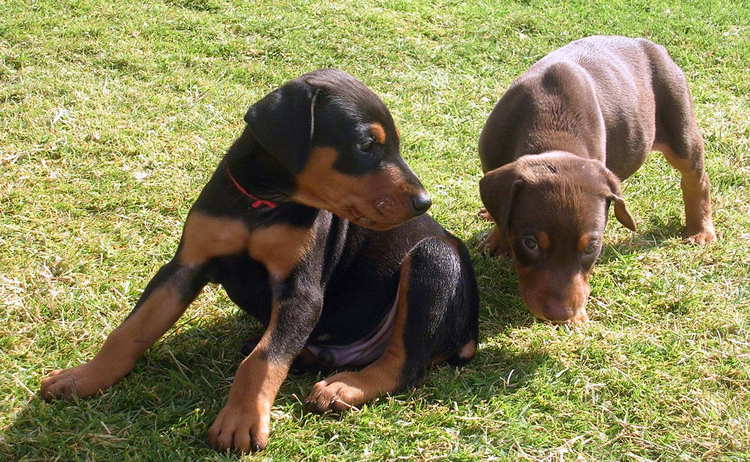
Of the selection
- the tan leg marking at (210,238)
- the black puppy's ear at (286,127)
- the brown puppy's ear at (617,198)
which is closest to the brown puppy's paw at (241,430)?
the tan leg marking at (210,238)

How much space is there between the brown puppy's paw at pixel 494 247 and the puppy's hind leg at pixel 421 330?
49.7 inches

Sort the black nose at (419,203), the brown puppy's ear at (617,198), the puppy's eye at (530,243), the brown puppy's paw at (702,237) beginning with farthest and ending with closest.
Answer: the brown puppy's paw at (702,237)
the brown puppy's ear at (617,198)
the puppy's eye at (530,243)
the black nose at (419,203)

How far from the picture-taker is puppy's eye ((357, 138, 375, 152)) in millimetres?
3832

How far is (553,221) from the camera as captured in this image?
4379 millimetres

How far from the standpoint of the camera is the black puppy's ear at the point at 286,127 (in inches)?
145

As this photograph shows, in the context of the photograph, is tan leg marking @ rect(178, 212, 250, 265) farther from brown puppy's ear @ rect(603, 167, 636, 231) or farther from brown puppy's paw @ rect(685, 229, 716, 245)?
brown puppy's paw @ rect(685, 229, 716, 245)

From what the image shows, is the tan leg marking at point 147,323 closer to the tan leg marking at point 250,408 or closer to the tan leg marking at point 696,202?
the tan leg marking at point 250,408

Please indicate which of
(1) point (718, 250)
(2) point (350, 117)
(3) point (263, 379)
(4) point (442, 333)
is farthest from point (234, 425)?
(1) point (718, 250)

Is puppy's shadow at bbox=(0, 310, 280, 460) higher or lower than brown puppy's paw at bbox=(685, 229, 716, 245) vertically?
higher

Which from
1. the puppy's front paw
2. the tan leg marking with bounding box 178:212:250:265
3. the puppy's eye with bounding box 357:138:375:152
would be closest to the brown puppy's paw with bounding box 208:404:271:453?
the puppy's front paw

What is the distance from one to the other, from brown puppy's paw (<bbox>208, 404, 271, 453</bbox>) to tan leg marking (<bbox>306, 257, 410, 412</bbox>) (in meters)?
0.37

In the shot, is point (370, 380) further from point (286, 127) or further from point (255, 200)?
point (286, 127)

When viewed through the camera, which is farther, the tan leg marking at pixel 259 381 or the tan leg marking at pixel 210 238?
the tan leg marking at pixel 210 238

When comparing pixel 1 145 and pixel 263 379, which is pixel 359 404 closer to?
pixel 263 379
